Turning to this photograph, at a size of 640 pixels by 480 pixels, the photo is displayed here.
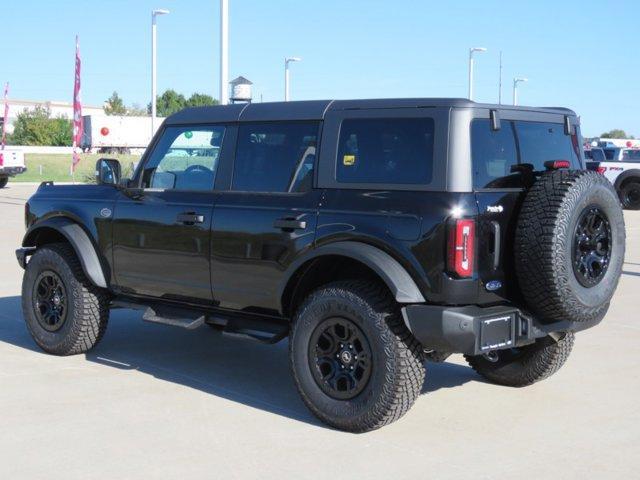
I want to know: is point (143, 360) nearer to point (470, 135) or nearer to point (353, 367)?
point (353, 367)

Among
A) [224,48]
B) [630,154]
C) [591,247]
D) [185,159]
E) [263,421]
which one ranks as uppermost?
[224,48]

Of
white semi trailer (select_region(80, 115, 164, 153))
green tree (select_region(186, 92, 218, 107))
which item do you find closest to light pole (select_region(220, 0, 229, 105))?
white semi trailer (select_region(80, 115, 164, 153))

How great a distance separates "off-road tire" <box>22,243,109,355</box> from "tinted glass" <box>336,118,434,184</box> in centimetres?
249

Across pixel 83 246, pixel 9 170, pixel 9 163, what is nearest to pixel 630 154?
pixel 9 170

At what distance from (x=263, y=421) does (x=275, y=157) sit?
5.52 ft

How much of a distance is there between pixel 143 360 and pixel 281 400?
1.58m

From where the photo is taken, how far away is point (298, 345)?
566cm

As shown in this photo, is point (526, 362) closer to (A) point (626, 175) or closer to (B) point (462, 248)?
(B) point (462, 248)

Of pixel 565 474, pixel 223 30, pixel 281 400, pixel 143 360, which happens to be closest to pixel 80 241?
pixel 143 360

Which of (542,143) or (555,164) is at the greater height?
(542,143)

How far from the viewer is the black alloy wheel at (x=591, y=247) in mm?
5324

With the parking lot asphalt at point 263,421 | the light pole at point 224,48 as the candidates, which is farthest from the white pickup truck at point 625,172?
the parking lot asphalt at point 263,421

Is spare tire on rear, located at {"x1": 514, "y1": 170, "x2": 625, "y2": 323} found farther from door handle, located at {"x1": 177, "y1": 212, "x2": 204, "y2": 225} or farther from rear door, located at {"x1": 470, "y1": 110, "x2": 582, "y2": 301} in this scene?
door handle, located at {"x1": 177, "y1": 212, "x2": 204, "y2": 225}

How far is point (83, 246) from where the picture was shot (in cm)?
707
